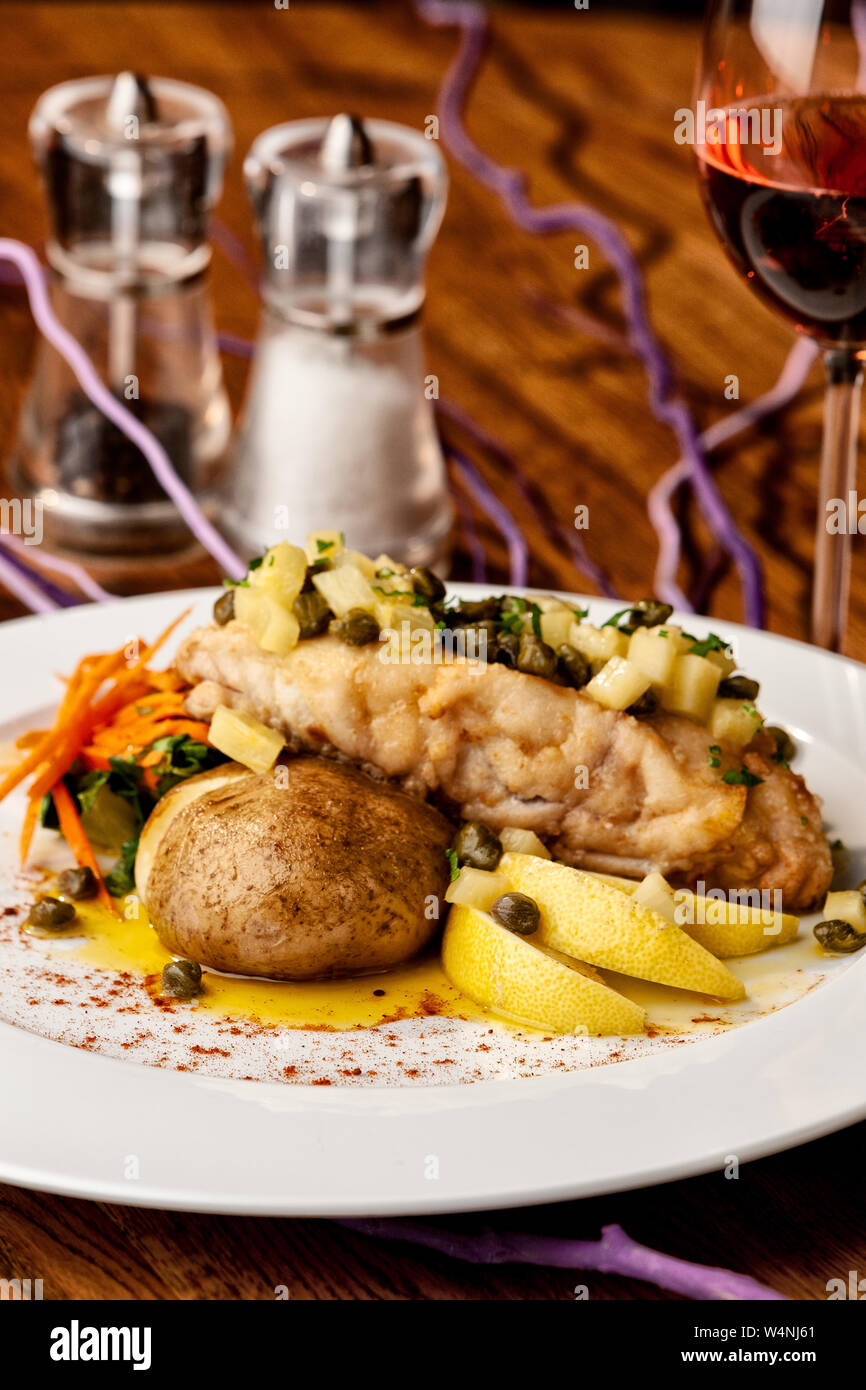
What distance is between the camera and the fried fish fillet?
8.13 ft

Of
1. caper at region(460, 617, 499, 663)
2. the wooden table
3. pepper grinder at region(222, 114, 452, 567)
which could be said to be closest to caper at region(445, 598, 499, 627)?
caper at region(460, 617, 499, 663)

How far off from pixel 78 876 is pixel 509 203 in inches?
129

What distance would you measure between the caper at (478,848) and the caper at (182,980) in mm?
398

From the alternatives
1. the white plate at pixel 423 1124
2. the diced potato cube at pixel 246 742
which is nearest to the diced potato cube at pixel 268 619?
the diced potato cube at pixel 246 742

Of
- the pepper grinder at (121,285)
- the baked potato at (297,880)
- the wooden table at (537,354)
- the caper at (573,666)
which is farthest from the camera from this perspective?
the pepper grinder at (121,285)

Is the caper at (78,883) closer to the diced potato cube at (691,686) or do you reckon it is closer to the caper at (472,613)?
the caper at (472,613)

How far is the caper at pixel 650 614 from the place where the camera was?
103 inches

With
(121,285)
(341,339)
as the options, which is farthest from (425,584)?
(121,285)

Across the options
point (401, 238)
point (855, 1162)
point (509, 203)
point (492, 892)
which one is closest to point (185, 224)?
point (401, 238)

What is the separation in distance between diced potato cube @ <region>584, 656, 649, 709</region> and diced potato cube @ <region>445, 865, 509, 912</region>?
0.30 metres

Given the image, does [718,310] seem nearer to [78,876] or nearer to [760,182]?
[760,182]

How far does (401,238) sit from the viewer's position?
366 cm

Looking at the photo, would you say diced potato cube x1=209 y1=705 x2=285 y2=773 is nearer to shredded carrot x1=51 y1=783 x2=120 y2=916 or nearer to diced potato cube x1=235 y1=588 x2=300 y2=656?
diced potato cube x1=235 y1=588 x2=300 y2=656

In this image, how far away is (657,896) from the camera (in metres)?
2.38
